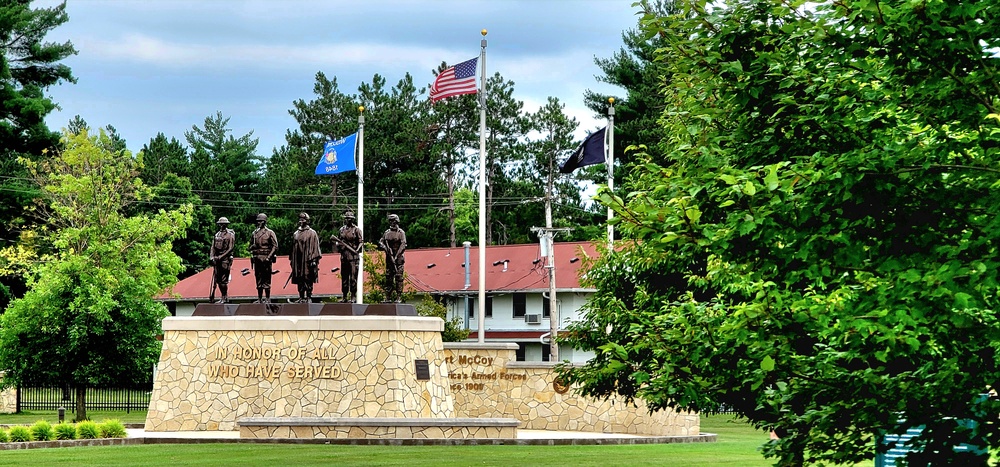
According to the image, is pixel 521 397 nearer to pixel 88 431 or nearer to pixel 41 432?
pixel 88 431

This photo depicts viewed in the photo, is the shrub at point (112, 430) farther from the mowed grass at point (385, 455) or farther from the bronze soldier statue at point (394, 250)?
the bronze soldier statue at point (394, 250)

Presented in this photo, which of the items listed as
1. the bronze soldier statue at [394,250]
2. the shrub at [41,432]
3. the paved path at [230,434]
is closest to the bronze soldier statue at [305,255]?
the bronze soldier statue at [394,250]

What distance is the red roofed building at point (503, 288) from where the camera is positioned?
6319 cm

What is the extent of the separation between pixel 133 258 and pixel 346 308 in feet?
47.7

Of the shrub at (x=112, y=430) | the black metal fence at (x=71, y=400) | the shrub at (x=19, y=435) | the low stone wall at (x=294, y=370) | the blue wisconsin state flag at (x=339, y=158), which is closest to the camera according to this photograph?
the shrub at (x=19, y=435)

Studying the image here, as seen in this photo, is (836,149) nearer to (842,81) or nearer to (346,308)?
(842,81)

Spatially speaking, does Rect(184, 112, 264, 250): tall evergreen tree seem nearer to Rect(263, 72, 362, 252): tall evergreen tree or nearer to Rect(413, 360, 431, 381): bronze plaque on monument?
Rect(263, 72, 362, 252): tall evergreen tree

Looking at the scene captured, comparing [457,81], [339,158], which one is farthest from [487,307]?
[457,81]

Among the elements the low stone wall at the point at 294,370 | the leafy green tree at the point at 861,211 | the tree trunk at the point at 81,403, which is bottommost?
the tree trunk at the point at 81,403

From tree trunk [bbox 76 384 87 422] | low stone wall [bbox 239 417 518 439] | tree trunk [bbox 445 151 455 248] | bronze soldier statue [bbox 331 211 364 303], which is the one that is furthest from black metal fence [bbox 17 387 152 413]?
tree trunk [bbox 445 151 455 248]

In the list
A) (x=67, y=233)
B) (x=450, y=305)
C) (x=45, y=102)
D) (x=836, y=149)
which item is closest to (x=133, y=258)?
(x=67, y=233)

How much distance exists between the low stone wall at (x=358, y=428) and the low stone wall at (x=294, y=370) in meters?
1.97

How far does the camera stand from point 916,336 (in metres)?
9.67

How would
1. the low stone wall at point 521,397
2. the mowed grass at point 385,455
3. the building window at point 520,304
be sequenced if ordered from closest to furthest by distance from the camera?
the mowed grass at point 385,455, the low stone wall at point 521,397, the building window at point 520,304
